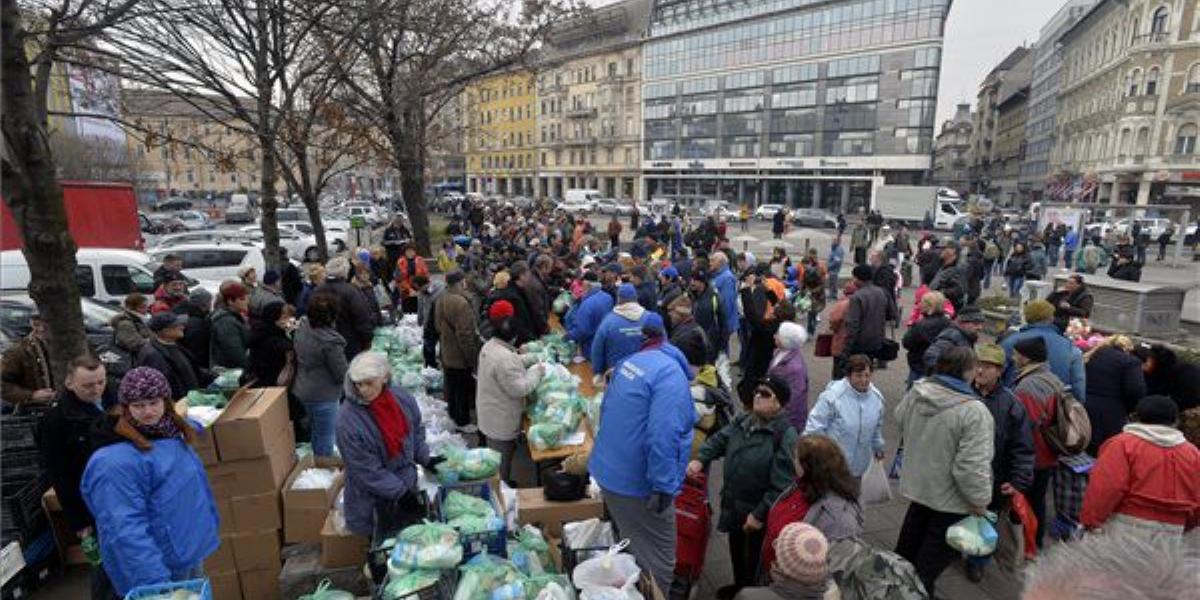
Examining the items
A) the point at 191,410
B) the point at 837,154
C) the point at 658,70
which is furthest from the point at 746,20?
the point at 191,410

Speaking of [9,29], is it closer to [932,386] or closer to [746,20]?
[932,386]

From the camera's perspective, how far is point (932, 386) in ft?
12.5

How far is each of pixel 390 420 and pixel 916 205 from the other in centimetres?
4373

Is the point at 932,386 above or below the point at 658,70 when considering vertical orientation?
below

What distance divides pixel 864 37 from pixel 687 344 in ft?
193

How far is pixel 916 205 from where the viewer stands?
4066cm

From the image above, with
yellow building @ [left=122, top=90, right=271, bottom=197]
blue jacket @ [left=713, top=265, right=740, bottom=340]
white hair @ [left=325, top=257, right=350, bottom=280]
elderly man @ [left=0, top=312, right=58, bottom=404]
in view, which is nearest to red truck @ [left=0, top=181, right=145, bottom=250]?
yellow building @ [left=122, top=90, right=271, bottom=197]

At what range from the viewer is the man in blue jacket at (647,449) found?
3.58 metres

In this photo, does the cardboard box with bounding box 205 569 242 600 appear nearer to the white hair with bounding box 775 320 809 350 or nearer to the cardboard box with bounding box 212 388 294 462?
the cardboard box with bounding box 212 388 294 462

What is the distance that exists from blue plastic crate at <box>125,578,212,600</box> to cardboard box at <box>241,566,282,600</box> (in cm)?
145

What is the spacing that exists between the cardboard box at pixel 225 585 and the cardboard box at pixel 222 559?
0.03 m

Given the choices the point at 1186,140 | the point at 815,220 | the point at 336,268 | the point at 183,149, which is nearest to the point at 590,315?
the point at 336,268

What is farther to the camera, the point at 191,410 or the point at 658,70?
the point at 658,70

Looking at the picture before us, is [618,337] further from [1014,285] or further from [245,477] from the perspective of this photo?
[1014,285]
